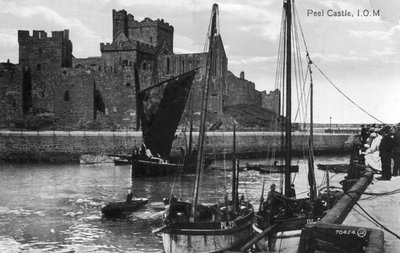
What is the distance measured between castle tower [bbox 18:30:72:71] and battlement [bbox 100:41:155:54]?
7.12 m

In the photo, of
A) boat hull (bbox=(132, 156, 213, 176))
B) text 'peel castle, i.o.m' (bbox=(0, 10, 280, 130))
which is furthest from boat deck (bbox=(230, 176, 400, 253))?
text 'peel castle, i.o.m' (bbox=(0, 10, 280, 130))

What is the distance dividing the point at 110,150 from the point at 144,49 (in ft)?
71.9

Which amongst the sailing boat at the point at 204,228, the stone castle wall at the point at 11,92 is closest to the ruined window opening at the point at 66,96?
the stone castle wall at the point at 11,92

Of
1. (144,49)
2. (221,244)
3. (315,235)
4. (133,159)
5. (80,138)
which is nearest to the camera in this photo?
(315,235)

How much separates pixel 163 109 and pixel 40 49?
38.4 m

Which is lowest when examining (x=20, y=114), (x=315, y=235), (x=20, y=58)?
(x=315, y=235)

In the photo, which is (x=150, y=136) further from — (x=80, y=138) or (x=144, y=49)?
(x=144, y=49)

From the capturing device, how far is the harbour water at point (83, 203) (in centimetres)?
1662

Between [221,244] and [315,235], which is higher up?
[315,235]

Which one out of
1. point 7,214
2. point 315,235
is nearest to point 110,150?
point 7,214

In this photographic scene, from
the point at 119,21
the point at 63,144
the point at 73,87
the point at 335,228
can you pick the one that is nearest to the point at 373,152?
the point at 335,228

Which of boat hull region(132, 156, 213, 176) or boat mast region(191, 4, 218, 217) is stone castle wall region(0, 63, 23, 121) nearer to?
boat hull region(132, 156, 213, 176)

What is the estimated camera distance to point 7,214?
70.7 ft

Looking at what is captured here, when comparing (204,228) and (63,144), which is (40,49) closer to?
(63,144)
